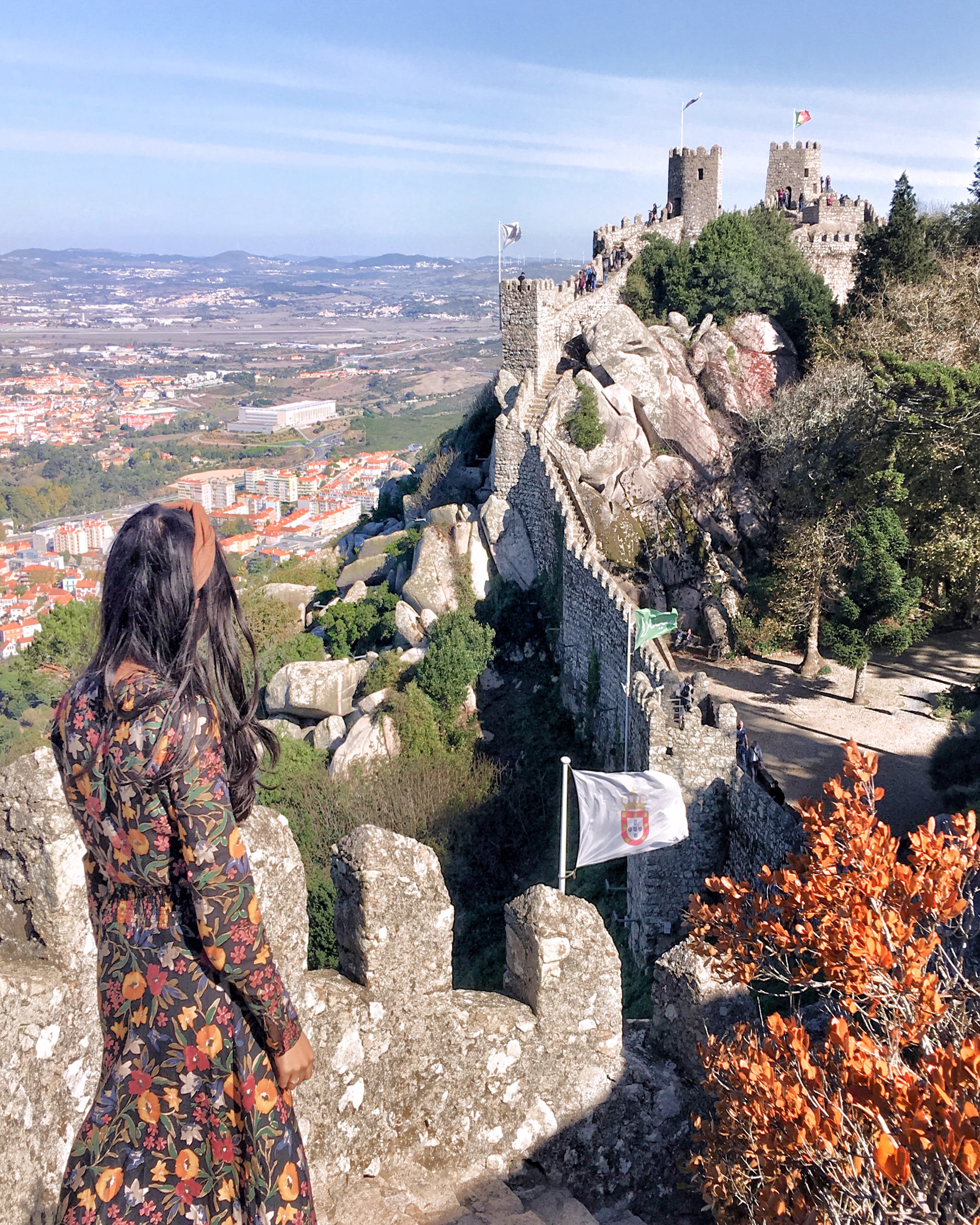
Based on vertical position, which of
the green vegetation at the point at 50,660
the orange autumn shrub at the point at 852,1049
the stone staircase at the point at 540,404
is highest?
the stone staircase at the point at 540,404

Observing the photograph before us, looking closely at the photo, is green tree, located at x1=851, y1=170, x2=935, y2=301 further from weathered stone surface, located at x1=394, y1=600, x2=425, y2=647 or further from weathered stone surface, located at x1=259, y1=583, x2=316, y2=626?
weathered stone surface, located at x1=259, y1=583, x2=316, y2=626

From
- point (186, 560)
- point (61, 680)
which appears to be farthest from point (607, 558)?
point (186, 560)

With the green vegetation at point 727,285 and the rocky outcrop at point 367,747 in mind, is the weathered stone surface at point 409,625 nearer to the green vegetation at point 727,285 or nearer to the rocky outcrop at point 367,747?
the rocky outcrop at point 367,747

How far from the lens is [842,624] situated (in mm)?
16594

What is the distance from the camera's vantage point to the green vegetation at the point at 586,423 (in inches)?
838

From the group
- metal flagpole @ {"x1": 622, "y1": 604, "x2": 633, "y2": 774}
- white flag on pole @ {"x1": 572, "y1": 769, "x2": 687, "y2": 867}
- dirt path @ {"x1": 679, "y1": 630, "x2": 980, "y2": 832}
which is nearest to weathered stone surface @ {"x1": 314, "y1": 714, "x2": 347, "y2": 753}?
dirt path @ {"x1": 679, "y1": 630, "x2": 980, "y2": 832}

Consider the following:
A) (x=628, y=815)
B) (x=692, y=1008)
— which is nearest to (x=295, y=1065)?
(x=692, y=1008)

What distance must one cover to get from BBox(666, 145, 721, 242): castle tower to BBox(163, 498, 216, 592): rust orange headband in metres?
28.0

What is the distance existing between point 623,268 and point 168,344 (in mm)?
146453

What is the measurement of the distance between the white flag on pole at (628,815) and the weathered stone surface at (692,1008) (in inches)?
159

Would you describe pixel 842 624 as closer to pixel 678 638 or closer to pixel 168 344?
pixel 678 638

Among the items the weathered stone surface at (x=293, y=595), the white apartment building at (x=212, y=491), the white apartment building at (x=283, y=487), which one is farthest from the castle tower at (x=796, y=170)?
the white apartment building at (x=283, y=487)

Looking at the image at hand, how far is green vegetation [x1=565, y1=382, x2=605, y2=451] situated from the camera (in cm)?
2128

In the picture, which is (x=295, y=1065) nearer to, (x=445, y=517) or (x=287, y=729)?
(x=287, y=729)
